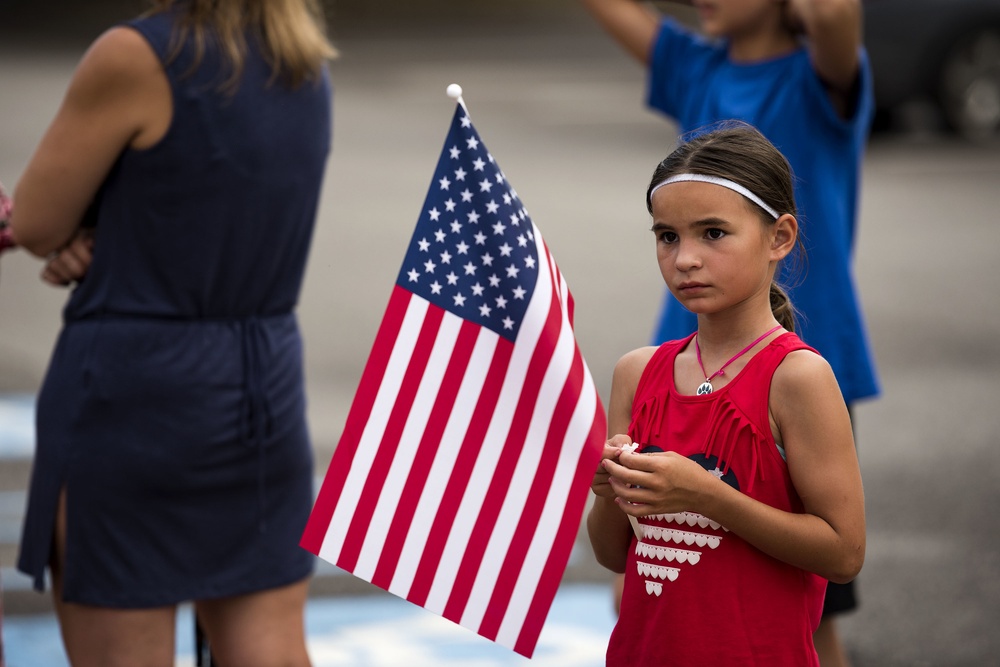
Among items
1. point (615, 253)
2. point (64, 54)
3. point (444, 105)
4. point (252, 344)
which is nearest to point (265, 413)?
point (252, 344)

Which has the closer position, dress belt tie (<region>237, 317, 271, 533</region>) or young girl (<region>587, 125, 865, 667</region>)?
young girl (<region>587, 125, 865, 667</region>)

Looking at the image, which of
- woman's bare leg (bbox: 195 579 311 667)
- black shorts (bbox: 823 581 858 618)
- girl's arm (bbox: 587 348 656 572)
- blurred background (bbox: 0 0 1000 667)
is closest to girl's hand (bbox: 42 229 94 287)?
woman's bare leg (bbox: 195 579 311 667)

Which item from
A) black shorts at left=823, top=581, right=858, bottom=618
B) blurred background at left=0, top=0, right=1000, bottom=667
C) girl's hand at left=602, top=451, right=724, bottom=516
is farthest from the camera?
blurred background at left=0, top=0, right=1000, bottom=667

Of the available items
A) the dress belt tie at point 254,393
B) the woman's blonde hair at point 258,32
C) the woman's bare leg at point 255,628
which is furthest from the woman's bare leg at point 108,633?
the woman's blonde hair at point 258,32

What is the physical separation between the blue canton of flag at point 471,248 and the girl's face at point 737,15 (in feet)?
4.46

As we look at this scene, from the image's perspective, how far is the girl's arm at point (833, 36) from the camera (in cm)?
337

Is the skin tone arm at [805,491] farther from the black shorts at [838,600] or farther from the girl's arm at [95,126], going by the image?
the black shorts at [838,600]

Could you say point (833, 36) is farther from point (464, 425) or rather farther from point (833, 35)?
point (464, 425)

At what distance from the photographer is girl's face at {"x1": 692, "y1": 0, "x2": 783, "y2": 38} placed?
11.4ft

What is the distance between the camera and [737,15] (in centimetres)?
351

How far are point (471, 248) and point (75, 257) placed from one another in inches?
42.9

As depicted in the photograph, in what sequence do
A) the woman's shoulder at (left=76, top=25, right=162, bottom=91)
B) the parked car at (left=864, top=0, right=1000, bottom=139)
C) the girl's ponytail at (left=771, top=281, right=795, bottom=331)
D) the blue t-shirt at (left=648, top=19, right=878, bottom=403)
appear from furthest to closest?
the parked car at (left=864, top=0, right=1000, bottom=139) < the blue t-shirt at (left=648, top=19, right=878, bottom=403) < the woman's shoulder at (left=76, top=25, right=162, bottom=91) < the girl's ponytail at (left=771, top=281, right=795, bottom=331)

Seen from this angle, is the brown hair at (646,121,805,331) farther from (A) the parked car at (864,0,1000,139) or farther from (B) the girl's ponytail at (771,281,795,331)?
(A) the parked car at (864,0,1000,139)

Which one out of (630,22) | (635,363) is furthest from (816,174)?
(635,363)
